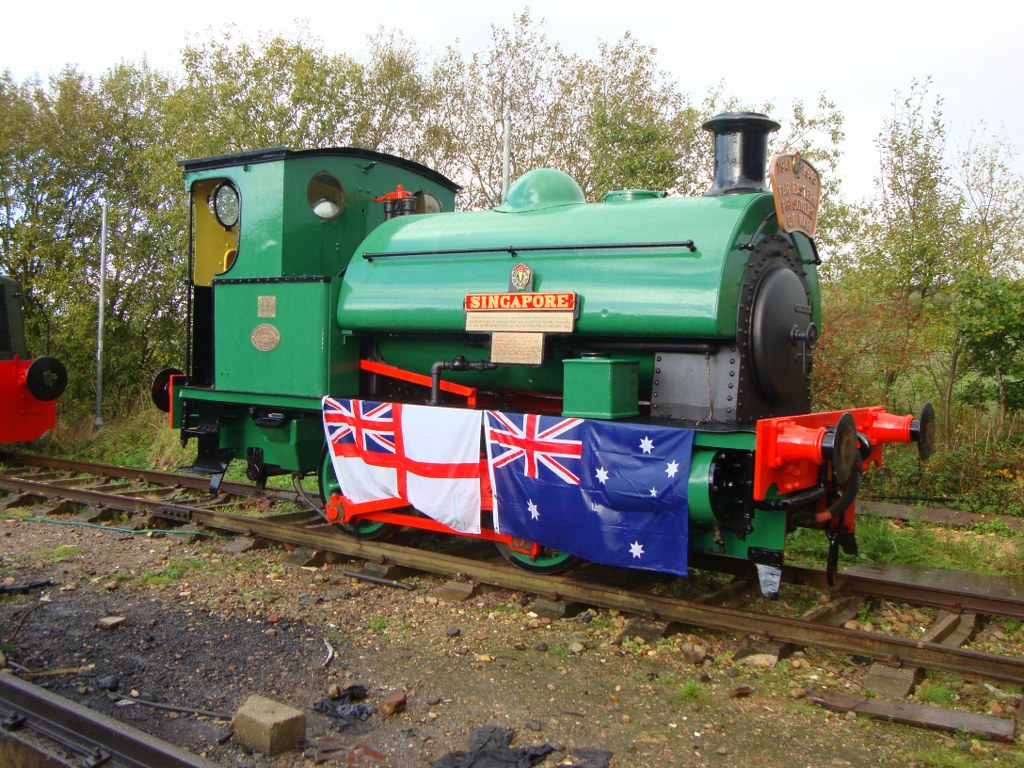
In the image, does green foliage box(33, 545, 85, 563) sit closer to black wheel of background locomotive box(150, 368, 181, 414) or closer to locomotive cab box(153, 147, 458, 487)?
locomotive cab box(153, 147, 458, 487)

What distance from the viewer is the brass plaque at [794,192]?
4621 mm

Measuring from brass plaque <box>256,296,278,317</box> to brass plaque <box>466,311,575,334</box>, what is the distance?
5.74ft

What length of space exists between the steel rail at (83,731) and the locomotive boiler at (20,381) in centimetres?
773

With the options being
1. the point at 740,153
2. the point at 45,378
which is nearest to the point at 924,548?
the point at 740,153

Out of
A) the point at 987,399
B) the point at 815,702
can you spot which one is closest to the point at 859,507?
the point at 987,399

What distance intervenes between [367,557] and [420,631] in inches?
51.3

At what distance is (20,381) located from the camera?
33.6ft

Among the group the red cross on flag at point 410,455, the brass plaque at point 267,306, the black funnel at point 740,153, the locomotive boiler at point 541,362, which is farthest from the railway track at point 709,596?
the black funnel at point 740,153

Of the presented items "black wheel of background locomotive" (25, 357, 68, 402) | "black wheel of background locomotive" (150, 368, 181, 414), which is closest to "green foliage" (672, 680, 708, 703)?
"black wheel of background locomotive" (150, 368, 181, 414)

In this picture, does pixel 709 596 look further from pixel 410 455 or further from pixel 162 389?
pixel 162 389

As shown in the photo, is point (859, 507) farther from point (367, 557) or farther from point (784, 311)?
point (367, 557)

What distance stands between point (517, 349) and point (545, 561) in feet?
4.56

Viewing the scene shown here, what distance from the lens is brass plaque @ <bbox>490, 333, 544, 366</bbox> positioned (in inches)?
204

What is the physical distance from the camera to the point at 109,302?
1386cm
